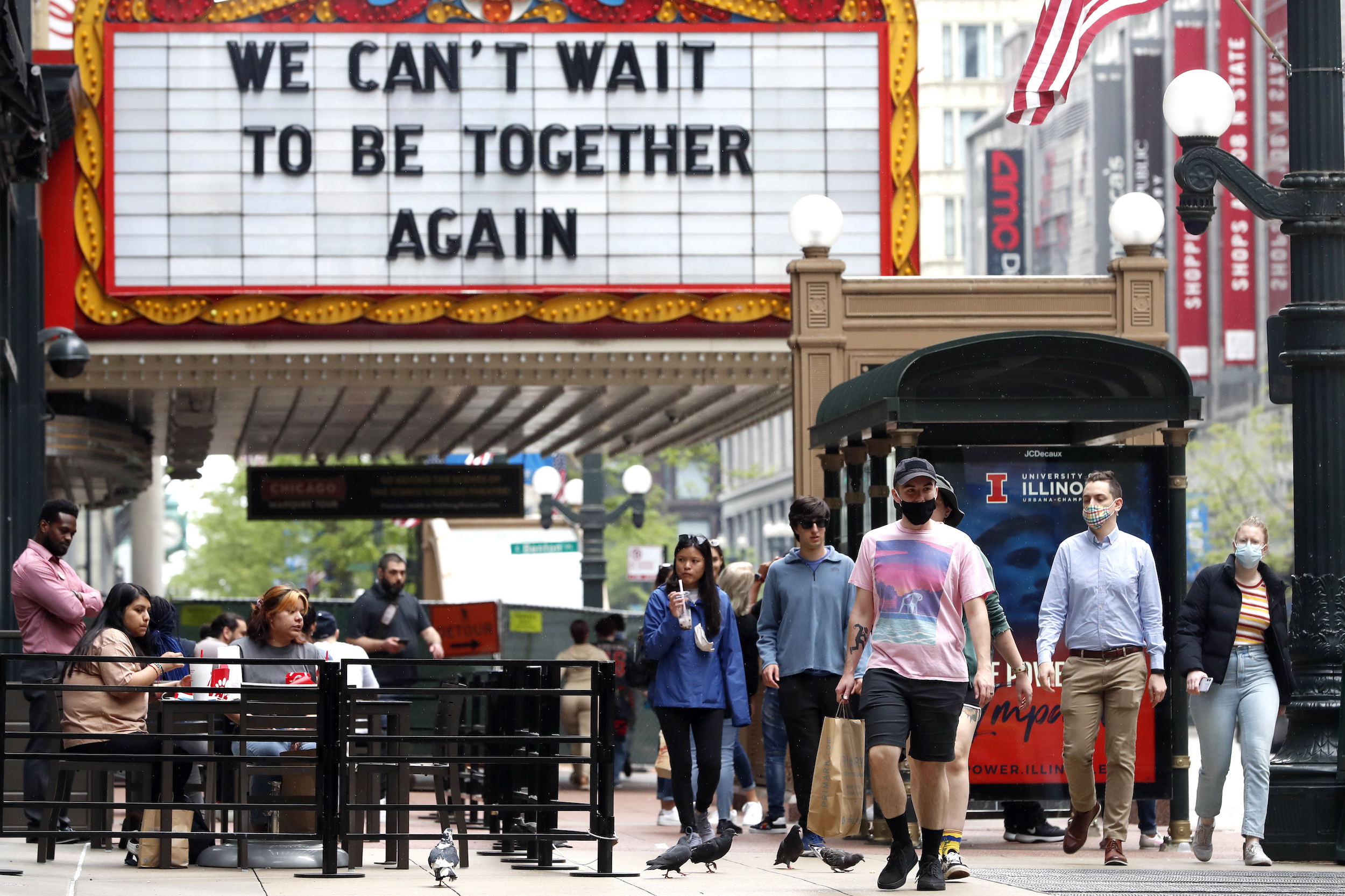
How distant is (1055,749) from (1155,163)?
50.5 metres

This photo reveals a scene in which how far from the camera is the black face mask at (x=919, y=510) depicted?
8594 millimetres

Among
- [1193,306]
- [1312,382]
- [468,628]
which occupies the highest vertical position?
[1193,306]

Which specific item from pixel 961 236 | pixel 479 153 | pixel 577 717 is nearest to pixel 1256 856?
pixel 577 717

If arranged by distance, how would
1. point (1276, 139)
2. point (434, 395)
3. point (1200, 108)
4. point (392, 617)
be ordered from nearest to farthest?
point (1200, 108) → point (392, 617) → point (434, 395) → point (1276, 139)

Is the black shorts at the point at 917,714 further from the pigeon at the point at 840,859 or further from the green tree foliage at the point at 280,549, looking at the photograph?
the green tree foliage at the point at 280,549

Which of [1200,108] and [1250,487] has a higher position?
[1200,108]

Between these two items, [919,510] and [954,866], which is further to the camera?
[954,866]

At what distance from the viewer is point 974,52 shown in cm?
8562

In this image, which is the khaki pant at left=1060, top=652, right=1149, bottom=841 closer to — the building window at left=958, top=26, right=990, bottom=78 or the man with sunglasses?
the man with sunglasses

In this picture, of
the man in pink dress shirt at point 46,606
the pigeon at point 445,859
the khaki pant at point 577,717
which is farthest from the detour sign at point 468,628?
the pigeon at point 445,859

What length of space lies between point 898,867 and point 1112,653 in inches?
92.0

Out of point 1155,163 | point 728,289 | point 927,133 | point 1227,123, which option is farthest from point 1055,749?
point 927,133

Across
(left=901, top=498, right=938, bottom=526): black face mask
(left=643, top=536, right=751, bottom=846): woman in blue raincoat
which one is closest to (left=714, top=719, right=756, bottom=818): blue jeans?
(left=643, top=536, right=751, bottom=846): woman in blue raincoat

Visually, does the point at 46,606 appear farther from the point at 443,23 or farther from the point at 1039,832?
the point at 443,23
